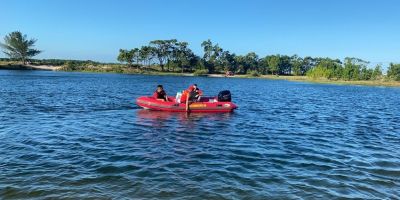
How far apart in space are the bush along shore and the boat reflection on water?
319 ft

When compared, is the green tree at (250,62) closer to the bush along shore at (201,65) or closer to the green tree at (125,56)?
the bush along shore at (201,65)

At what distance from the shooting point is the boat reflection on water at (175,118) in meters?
20.9

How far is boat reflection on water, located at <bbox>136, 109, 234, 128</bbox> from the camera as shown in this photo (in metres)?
20.9

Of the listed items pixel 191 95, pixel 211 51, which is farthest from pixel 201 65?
pixel 191 95

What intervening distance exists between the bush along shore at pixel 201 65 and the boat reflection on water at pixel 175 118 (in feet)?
319

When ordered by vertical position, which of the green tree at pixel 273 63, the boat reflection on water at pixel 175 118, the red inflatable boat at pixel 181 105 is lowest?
the boat reflection on water at pixel 175 118

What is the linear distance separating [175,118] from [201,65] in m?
126

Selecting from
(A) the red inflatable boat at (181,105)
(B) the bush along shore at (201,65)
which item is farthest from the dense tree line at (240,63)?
(A) the red inflatable boat at (181,105)

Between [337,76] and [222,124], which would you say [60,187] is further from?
[337,76]

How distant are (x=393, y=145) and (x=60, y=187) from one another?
13.9 meters

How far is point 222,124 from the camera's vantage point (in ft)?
70.0

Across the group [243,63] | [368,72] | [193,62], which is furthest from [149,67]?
[368,72]

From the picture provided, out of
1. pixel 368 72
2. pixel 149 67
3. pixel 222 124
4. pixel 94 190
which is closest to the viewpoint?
pixel 94 190

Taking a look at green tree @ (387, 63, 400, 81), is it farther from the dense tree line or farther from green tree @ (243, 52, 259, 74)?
green tree @ (243, 52, 259, 74)
